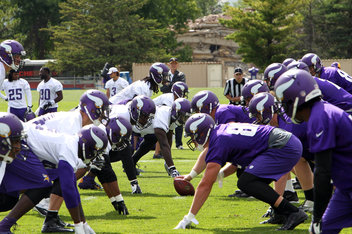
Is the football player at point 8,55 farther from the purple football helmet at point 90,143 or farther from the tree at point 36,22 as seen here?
the tree at point 36,22

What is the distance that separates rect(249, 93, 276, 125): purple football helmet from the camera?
258 inches

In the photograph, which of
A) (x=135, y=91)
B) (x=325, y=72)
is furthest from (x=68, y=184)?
(x=135, y=91)

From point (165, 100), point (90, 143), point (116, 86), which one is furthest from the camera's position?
point (116, 86)

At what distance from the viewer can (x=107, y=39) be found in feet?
153

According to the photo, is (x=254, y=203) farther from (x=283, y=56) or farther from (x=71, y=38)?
(x=71, y=38)

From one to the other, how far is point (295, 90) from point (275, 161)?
1.51m

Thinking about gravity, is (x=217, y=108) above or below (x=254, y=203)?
above

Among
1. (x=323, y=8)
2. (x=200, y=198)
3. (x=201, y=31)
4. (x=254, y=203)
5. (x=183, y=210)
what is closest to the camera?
(x=200, y=198)

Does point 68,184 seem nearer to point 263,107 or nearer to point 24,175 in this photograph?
point 24,175

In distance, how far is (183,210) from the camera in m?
6.81

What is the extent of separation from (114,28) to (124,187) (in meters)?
38.5

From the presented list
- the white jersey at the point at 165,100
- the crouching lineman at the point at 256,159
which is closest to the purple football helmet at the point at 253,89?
the crouching lineman at the point at 256,159

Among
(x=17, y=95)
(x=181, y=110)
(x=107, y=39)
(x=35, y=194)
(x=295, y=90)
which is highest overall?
(x=295, y=90)

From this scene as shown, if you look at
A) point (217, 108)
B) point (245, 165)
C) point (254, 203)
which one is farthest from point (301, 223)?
point (217, 108)
